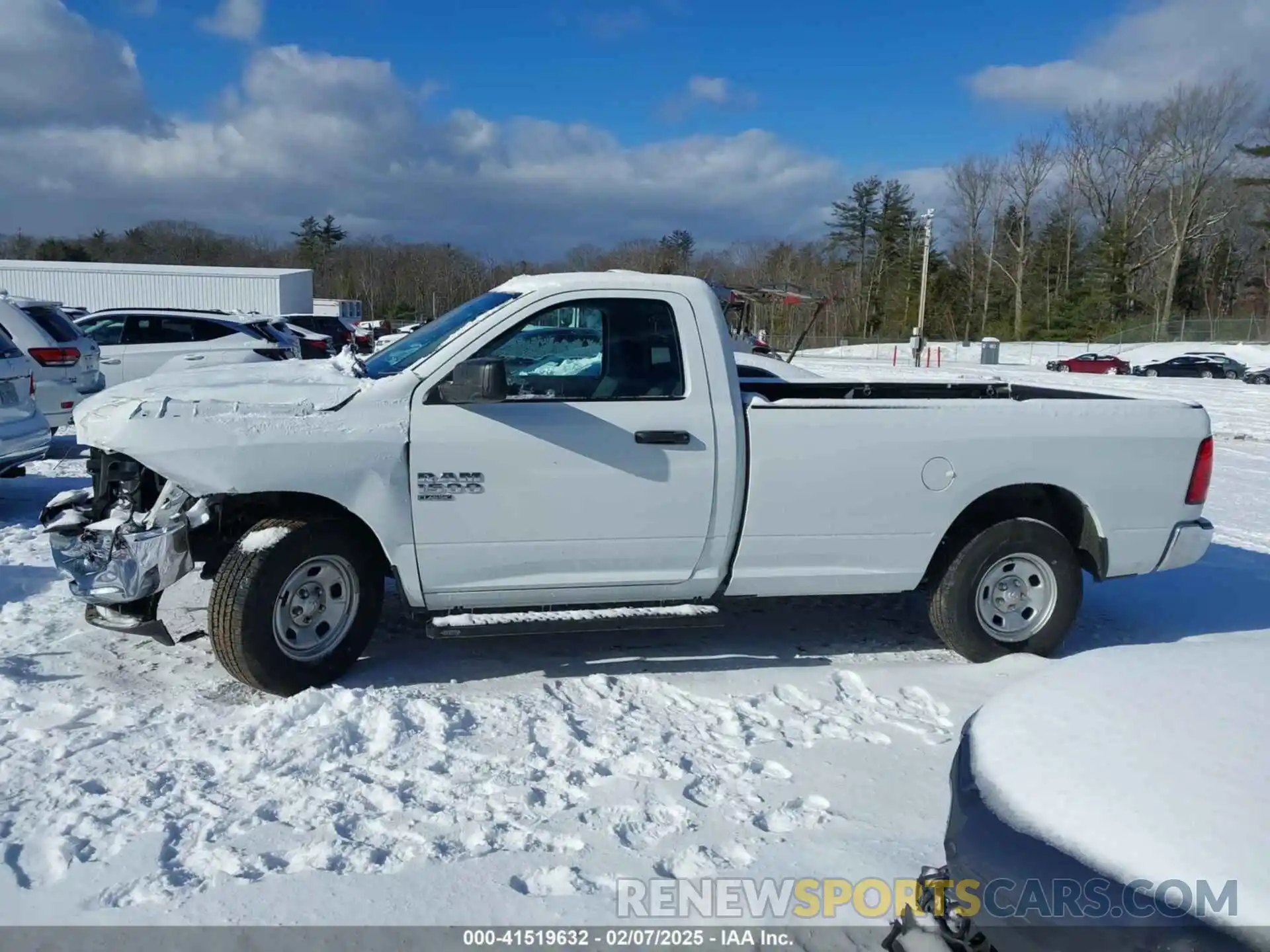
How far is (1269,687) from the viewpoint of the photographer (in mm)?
2660

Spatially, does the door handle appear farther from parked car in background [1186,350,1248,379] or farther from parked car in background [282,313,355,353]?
parked car in background [1186,350,1248,379]

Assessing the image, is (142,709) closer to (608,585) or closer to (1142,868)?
(608,585)

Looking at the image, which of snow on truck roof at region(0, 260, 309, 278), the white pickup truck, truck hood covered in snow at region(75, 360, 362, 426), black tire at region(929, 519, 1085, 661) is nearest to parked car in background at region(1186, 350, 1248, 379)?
snow on truck roof at region(0, 260, 309, 278)

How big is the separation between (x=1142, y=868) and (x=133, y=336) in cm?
1611

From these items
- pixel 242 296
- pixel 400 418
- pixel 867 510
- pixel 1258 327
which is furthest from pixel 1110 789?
pixel 1258 327

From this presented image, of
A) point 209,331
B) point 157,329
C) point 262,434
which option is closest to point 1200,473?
point 262,434

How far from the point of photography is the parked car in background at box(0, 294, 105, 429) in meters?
10.7

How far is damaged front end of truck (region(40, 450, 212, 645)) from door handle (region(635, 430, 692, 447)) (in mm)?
2017

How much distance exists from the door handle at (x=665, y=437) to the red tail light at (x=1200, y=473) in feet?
9.64

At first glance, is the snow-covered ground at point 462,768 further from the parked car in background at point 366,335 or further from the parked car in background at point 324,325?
the parked car in background at point 324,325

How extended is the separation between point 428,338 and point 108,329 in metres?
12.2

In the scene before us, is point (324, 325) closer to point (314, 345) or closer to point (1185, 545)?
point (314, 345)

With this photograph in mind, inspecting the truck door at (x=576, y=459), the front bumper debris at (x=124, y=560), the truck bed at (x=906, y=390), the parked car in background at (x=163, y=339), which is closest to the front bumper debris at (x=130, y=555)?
the front bumper debris at (x=124, y=560)

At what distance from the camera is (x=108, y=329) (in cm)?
1531
